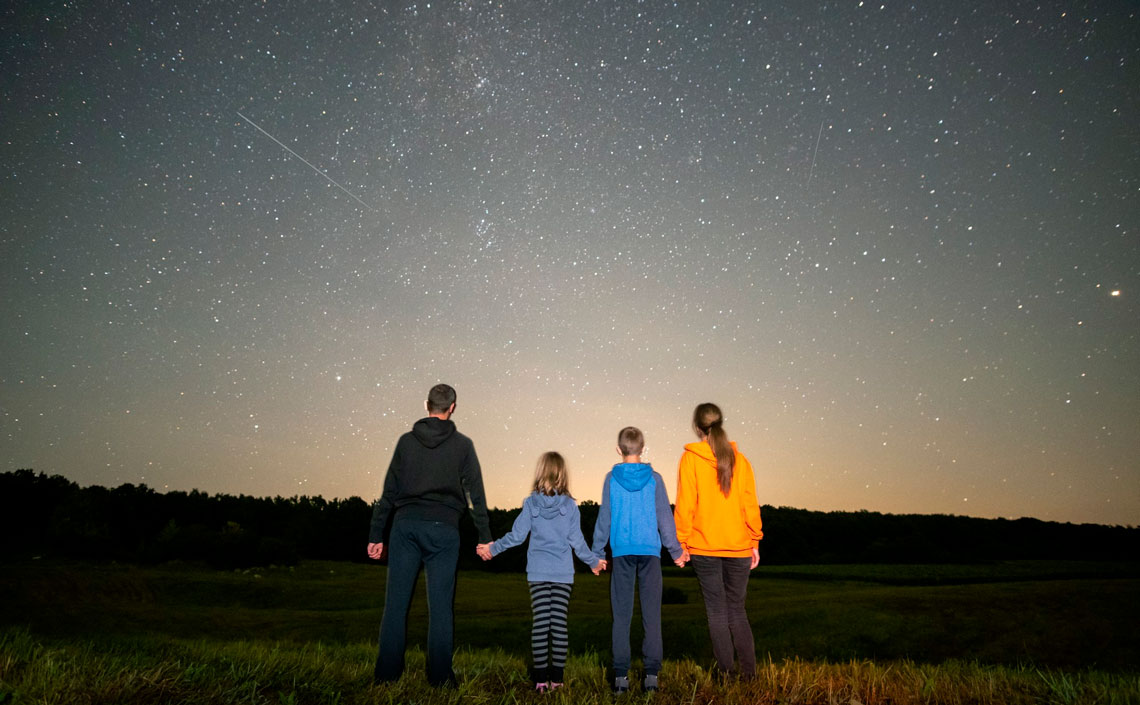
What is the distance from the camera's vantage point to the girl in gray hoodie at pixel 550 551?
5.88m

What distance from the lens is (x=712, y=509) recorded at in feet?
20.3

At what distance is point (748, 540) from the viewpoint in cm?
624

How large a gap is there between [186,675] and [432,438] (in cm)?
250

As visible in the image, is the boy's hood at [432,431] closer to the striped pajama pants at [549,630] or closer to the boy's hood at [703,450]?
the striped pajama pants at [549,630]

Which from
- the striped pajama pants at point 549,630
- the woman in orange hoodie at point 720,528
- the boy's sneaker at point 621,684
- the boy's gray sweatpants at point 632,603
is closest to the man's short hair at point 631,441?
the woman in orange hoodie at point 720,528

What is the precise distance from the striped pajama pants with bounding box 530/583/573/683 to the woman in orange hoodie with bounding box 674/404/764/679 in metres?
1.24

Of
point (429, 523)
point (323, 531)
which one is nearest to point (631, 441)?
point (429, 523)

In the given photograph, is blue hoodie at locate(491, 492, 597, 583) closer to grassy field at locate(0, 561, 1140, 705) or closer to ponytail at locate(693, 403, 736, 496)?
grassy field at locate(0, 561, 1140, 705)

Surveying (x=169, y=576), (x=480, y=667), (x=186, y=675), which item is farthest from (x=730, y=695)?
(x=169, y=576)

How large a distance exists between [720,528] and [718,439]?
33.0 inches

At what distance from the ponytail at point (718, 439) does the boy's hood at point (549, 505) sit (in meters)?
1.47

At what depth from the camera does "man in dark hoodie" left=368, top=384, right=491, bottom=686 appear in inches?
221

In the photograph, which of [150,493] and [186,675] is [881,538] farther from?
[150,493]

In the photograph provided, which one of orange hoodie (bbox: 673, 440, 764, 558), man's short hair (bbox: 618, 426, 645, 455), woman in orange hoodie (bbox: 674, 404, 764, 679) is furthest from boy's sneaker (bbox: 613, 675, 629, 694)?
man's short hair (bbox: 618, 426, 645, 455)
